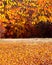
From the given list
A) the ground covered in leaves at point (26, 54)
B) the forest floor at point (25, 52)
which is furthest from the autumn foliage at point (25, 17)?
the ground covered in leaves at point (26, 54)

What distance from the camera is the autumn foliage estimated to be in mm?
5340

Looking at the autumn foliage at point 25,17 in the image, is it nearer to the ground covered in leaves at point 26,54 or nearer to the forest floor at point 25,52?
the forest floor at point 25,52

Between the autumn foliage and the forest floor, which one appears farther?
the autumn foliage

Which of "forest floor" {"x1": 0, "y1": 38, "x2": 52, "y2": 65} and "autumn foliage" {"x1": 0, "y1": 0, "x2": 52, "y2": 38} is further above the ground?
"autumn foliage" {"x1": 0, "y1": 0, "x2": 52, "y2": 38}

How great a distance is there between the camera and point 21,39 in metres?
5.22

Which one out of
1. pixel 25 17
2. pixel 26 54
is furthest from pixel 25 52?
pixel 25 17

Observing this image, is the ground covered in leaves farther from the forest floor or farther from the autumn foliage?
the autumn foliage

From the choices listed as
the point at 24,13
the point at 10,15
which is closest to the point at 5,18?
the point at 10,15

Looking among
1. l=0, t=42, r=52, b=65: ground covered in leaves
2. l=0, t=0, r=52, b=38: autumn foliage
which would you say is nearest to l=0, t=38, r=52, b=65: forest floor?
l=0, t=42, r=52, b=65: ground covered in leaves

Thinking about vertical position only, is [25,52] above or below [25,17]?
below

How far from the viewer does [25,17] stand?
5395 mm

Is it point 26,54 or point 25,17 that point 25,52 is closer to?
point 26,54

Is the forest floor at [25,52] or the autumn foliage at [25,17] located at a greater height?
the autumn foliage at [25,17]

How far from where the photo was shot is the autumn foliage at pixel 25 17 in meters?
5.34
